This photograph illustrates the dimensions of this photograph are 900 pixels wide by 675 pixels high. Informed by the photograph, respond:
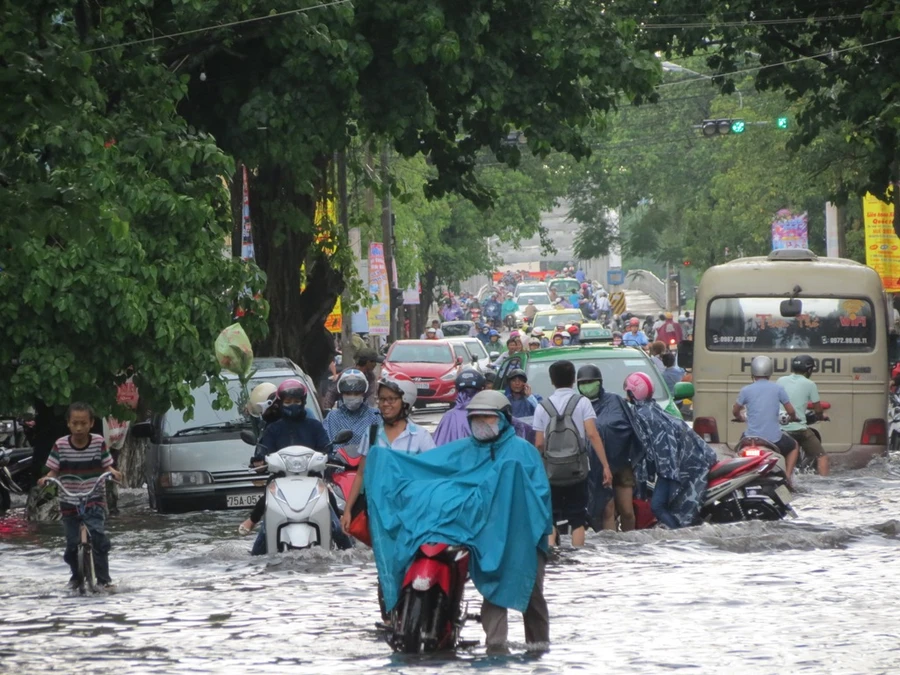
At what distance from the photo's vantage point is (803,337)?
23.2m

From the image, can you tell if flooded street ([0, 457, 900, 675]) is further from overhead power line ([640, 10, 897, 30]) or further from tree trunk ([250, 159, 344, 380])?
tree trunk ([250, 159, 344, 380])

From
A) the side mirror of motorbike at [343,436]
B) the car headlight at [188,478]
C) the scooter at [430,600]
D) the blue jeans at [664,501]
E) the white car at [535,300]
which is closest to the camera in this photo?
the scooter at [430,600]

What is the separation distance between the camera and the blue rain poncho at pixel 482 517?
9125mm

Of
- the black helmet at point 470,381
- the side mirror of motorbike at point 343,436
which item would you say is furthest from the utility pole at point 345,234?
the side mirror of motorbike at point 343,436

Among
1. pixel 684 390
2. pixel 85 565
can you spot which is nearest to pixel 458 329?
pixel 684 390

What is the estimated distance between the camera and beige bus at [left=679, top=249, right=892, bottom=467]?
22.6 metres

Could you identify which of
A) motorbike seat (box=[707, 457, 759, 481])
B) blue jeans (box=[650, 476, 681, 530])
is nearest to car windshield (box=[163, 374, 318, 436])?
blue jeans (box=[650, 476, 681, 530])

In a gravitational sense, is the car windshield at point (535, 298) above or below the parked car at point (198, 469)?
above

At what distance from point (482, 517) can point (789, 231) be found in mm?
40514

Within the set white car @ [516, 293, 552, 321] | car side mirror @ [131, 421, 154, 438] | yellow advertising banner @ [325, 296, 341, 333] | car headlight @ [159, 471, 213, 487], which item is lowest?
car headlight @ [159, 471, 213, 487]

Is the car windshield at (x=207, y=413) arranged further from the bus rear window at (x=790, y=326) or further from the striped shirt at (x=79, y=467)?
the striped shirt at (x=79, y=467)

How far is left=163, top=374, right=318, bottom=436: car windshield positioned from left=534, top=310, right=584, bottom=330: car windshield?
126ft

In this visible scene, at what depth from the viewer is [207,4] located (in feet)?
67.1

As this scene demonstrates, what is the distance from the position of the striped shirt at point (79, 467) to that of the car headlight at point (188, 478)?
6.06 meters
